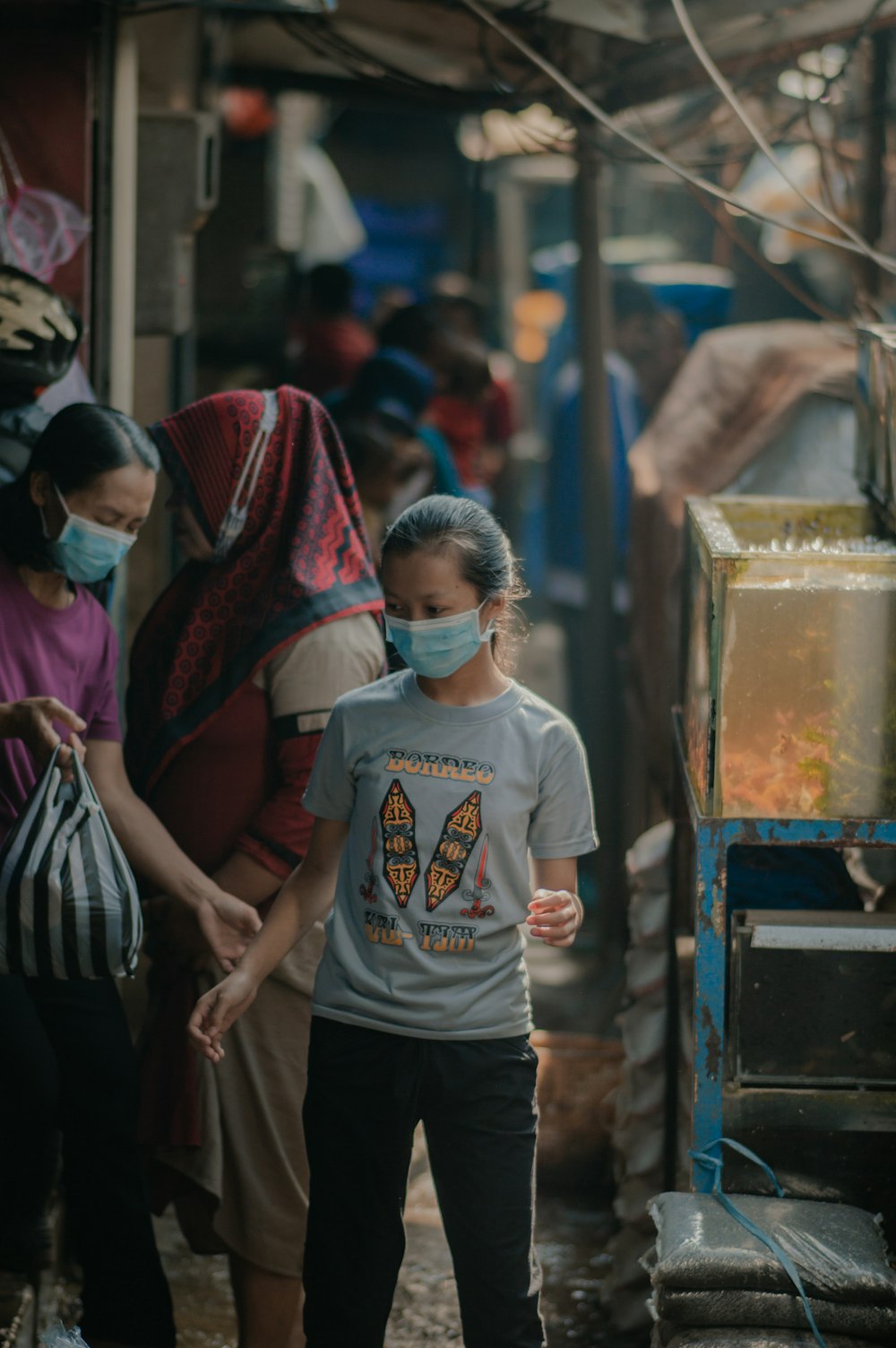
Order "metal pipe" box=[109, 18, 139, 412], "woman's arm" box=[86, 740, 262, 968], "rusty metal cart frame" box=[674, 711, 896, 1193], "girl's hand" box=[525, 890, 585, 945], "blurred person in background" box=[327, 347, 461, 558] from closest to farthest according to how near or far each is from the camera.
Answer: "girl's hand" box=[525, 890, 585, 945], "rusty metal cart frame" box=[674, 711, 896, 1193], "woman's arm" box=[86, 740, 262, 968], "metal pipe" box=[109, 18, 139, 412], "blurred person in background" box=[327, 347, 461, 558]

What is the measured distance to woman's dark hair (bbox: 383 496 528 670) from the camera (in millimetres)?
2475

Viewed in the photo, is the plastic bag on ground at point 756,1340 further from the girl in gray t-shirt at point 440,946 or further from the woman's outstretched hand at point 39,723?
the woman's outstretched hand at point 39,723

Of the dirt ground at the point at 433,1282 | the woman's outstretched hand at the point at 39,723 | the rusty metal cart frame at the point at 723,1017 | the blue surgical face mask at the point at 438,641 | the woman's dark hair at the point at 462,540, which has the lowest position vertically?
the dirt ground at the point at 433,1282

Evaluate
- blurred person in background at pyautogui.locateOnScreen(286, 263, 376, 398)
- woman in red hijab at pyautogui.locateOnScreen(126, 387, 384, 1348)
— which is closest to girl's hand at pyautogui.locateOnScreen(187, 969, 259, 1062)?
woman in red hijab at pyautogui.locateOnScreen(126, 387, 384, 1348)

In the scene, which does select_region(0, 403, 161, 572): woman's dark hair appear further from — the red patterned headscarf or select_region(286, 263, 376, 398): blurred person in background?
select_region(286, 263, 376, 398): blurred person in background

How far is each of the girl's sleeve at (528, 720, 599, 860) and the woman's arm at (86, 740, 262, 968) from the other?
2.10 feet

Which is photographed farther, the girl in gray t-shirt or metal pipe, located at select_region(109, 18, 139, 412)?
metal pipe, located at select_region(109, 18, 139, 412)

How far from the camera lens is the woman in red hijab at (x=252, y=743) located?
2959 mm

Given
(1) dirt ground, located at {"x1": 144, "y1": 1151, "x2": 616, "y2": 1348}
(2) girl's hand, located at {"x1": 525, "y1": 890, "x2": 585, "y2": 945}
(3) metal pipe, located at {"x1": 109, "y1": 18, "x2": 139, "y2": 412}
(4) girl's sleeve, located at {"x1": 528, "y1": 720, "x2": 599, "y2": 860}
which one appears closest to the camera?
(2) girl's hand, located at {"x1": 525, "y1": 890, "x2": 585, "y2": 945}

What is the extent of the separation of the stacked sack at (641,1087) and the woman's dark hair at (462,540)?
1.51 meters

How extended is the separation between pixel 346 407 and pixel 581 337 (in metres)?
1.17

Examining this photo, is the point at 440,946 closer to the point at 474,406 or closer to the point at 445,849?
the point at 445,849

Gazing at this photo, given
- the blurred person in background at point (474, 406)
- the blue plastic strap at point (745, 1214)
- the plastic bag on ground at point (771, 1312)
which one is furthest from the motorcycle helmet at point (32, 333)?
the blurred person in background at point (474, 406)

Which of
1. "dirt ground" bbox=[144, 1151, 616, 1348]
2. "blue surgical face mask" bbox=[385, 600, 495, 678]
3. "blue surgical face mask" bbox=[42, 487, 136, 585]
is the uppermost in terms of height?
"blue surgical face mask" bbox=[42, 487, 136, 585]
